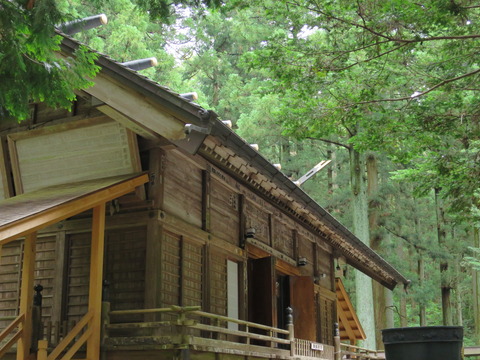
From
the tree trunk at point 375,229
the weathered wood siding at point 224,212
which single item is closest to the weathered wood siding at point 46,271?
the weathered wood siding at point 224,212

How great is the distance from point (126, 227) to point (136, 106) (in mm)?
1991

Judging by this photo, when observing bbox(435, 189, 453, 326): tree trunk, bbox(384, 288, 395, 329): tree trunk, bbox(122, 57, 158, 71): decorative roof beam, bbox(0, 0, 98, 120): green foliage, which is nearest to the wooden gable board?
bbox(122, 57, 158, 71): decorative roof beam

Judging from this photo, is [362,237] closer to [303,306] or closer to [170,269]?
[303,306]

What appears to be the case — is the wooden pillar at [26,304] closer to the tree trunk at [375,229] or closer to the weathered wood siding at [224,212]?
the weathered wood siding at [224,212]

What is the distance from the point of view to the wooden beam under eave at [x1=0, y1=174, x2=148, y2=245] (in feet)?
23.4

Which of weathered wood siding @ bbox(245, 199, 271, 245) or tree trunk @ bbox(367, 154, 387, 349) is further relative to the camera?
tree trunk @ bbox(367, 154, 387, 349)

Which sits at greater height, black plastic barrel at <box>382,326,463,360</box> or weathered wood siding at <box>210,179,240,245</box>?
weathered wood siding at <box>210,179,240,245</box>

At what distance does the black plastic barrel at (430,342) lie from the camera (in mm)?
6293

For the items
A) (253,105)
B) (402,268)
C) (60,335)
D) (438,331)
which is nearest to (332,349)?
(60,335)

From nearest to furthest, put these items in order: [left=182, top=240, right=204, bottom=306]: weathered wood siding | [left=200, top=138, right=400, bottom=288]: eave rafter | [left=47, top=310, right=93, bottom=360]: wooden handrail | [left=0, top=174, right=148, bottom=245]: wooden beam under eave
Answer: [left=0, top=174, right=148, bottom=245]: wooden beam under eave, [left=47, top=310, right=93, bottom=360]: wooden handrail, [left=182, top=240, right=204, bottom=306]: weathered wood siding, [left=200, top=138, right=400, bottom=288]: eave rafter

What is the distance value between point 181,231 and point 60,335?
98.9 inches

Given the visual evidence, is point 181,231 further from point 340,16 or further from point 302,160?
point 302,160

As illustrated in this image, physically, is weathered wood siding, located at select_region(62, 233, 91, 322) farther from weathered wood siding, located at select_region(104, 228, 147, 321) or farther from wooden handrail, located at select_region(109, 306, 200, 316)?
wooden handrail, located at select_region(109, 306, 200, 316)

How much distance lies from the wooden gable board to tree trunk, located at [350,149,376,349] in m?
14.6
